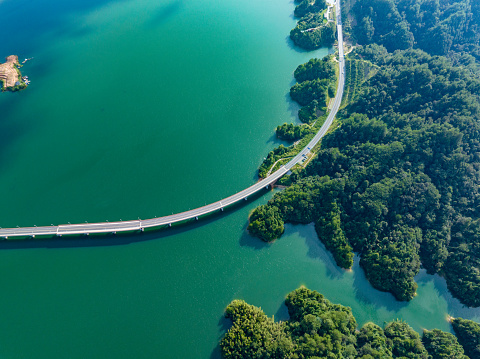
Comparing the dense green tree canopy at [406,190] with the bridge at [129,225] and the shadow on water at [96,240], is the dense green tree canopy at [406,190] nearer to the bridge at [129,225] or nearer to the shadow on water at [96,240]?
the bridge at [129,225]

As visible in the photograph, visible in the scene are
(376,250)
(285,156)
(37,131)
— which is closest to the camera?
(376,250)

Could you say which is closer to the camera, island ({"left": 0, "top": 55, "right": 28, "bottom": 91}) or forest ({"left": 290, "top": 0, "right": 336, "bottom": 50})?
island ({"left": 0, "top": 55, "right": 28, "bottom": 91})

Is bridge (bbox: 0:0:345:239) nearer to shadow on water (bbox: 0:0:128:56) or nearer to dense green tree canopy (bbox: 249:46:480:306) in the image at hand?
dense green tree canopy (bbox: 249:46:480:306)

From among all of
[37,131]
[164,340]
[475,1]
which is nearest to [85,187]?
[37,131]

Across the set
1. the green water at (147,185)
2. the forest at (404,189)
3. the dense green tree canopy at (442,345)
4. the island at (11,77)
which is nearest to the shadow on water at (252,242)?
the green water at (147,185)

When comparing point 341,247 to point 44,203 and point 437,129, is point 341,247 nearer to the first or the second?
point 437,129

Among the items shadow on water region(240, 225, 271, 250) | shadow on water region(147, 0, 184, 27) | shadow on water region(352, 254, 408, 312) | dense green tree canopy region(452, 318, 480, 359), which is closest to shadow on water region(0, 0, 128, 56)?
shadow on water region(147, 0, 184, 27)
